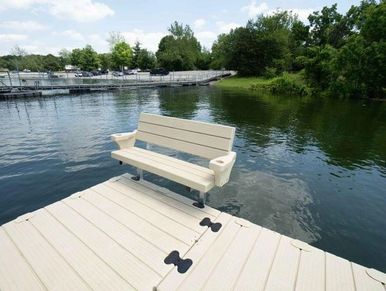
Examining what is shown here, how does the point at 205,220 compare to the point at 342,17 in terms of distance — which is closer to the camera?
the point at 205,220

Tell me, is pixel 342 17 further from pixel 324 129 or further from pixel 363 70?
pixel 324 129

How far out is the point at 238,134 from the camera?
11.9 meters

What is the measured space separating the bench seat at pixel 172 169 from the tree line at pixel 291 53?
105 feet

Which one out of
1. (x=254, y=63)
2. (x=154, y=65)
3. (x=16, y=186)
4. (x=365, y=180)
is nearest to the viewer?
(x=16, y=186)

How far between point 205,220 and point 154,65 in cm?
7684

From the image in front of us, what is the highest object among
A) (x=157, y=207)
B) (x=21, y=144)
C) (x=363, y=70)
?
(x=363, y=70)

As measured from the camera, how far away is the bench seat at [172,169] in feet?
12.4

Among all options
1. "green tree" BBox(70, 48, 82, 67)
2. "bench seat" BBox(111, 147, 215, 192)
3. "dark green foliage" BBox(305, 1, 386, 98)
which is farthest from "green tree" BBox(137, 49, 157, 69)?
"bench seat" BBox(111, 147, 215, 192)

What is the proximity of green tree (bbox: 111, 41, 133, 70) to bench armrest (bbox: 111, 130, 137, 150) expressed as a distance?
73.0 m

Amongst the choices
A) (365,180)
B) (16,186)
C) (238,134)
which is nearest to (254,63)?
(238,134)

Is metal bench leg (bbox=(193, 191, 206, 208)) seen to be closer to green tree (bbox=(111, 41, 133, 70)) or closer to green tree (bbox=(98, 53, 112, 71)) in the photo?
green tree (bbox=(111, 41, 133, 70))

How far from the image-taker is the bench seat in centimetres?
379

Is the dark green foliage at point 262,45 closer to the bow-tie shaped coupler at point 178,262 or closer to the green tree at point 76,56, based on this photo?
the bow-tie shaped coupler at point 178,262

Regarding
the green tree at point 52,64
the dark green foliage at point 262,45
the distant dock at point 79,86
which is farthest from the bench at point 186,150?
the green tree at point 52,64
